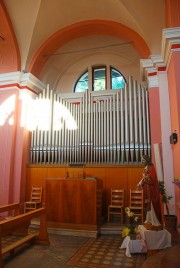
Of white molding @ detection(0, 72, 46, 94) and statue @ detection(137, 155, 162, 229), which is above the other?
white molding @ detection(0, 72, 46, 94)

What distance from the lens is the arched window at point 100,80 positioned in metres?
8.48

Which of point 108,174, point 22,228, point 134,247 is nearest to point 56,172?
point 108,174

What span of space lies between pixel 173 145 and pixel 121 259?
2682mm

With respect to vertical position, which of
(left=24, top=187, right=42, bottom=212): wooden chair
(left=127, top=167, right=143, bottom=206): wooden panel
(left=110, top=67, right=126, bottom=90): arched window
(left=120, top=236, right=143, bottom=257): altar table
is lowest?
(left=120, top=236, right=143, bottom=257): altar table

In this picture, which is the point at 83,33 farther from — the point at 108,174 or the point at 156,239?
the point at 156,239

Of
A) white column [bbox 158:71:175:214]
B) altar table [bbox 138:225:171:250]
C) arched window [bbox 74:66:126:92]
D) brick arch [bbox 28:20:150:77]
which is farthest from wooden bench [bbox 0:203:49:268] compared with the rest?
arched window [bbox 74:66:126:92]

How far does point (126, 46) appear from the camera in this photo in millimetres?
8398

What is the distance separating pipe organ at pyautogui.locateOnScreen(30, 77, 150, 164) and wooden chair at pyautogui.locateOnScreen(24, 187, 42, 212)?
0.82 metres

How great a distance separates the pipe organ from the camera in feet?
21.4

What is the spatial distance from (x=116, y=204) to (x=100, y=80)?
4.38m

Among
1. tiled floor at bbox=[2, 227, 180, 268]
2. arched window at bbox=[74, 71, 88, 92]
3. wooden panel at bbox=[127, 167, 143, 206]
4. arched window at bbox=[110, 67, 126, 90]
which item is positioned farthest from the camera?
arched window at bbox=[74, 71, 88, 92]

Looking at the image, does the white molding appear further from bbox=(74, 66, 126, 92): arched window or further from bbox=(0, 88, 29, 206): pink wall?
bbox=(74, 66, 126, 92): arched window

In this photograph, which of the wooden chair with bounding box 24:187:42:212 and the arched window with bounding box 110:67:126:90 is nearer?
the wooden chair with bounding box 24:187:42:212

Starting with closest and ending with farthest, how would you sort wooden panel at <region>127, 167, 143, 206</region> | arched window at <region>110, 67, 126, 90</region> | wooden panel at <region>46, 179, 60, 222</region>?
wooden panel at <region>46, 179, 60, 222</region>, wooden panel at <region>127, 167, 143, 206</region>, arched window at <region>110, 67, 126, 90</region>
